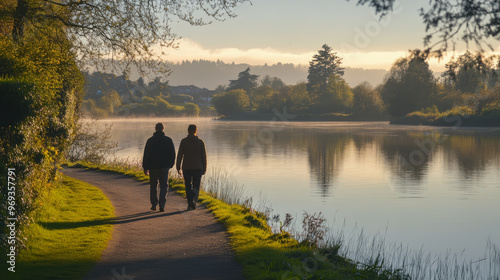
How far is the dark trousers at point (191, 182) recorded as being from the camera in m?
15.1

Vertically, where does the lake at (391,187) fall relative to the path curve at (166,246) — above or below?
below

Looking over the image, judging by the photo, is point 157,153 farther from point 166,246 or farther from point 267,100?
point 267,100

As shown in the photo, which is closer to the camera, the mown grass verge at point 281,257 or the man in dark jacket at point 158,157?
the mown grass verge at point 281,257

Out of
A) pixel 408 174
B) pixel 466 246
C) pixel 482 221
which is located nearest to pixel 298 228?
pixel 466 246

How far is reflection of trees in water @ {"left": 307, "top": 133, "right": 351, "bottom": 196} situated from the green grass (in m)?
12.7

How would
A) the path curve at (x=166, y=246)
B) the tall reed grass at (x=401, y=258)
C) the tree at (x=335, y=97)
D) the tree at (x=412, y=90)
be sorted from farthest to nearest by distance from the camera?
1. the tree at (x=335, y=97)
2. the tree at (x=412, y=90)
3. the tall reed grass at (x=401, y=258)
4. the path curve at (x=166, y=246)

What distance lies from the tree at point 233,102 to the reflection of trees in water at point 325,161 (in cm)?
10041

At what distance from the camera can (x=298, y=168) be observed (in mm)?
36875

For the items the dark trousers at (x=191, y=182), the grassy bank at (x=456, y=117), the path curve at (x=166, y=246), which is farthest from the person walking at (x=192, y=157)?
the grassy bank at (x=456, y=117)

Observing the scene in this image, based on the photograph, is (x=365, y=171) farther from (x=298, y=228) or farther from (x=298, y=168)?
(x=298, y=228)

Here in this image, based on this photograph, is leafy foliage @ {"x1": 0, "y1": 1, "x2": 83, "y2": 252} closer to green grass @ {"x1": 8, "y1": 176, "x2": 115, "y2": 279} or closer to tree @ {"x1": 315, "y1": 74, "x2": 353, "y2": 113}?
green grass @ {"x1": 8, "y1": 176, "x2": 115, "y2": 279}

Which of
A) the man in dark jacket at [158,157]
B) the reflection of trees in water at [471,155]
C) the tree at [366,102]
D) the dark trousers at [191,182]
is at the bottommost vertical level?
the reflection of trees in water at [471,155]

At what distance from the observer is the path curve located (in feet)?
30.7

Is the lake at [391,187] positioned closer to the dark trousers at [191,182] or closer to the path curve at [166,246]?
the dark trousers at [191,182]
